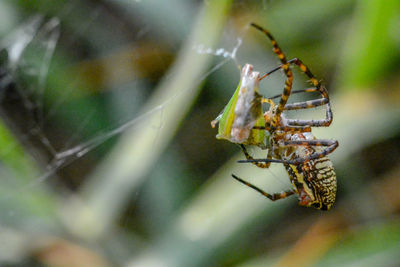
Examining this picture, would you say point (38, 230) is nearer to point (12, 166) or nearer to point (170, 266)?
point (12, 166)

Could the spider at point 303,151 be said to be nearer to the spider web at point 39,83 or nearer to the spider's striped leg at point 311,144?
the spider's striped leg at point 311,144

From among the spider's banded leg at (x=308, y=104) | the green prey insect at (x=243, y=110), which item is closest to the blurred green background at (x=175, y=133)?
the spider's banded leg at (x=308, y=104)

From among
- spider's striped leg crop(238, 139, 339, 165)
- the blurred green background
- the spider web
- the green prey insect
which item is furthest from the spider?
the spider web

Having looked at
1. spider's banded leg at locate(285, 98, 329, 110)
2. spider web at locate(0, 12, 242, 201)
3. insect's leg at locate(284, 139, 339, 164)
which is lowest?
insect's leg at locate(284, 139, 339, 164)

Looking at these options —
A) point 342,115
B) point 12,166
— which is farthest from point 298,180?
point 12,166

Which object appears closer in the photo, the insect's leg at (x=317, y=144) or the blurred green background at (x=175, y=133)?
the insect's leg at (x=317, y=144)

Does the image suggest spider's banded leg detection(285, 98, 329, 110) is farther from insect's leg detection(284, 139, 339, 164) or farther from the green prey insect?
the green prey insect

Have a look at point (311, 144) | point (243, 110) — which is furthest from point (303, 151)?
point (243, 110)

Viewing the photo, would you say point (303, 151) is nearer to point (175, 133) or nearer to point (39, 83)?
point (175, 133)
